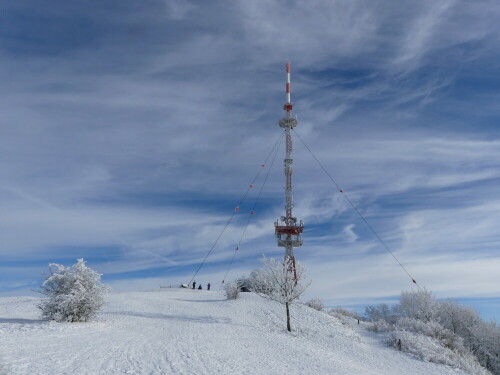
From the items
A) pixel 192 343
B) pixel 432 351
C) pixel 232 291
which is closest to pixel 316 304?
pixel 232 291

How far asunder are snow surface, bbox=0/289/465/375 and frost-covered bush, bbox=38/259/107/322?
123 cm

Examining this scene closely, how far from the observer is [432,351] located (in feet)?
104

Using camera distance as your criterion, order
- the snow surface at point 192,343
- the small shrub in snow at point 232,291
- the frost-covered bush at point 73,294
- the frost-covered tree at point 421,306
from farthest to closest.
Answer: the frost-covered tree at point 421,306 < the small shrub in snow at point 232,291 < the frost-covered bush at point 73,294 < the snow surface at point 192,343

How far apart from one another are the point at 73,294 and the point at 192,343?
10.1 m

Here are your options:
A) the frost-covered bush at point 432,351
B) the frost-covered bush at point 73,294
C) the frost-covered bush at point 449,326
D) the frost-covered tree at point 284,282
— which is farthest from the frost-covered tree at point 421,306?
the frost-covered bush at point 73,294

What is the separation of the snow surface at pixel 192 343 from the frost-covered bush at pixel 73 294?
4.04 ft

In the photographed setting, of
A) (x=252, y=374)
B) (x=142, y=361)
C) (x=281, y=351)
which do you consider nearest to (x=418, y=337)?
(x=281, y=351)

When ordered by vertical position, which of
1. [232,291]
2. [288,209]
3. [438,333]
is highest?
[288,209]

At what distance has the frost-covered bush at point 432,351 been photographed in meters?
30.2

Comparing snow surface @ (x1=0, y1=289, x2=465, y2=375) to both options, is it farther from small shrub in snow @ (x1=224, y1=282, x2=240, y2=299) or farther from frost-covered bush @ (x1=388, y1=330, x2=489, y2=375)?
frost-covered bush @ (x1=388, y1=330, x2=489, y2=375)

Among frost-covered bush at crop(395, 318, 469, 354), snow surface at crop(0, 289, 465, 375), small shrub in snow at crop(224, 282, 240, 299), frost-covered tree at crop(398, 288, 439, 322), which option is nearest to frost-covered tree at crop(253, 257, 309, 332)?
snow surface at crop(0, 289, 465, 375)

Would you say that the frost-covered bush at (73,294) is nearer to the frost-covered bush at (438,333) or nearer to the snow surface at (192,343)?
the snow surface at (192,343)

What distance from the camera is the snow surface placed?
15000 mm

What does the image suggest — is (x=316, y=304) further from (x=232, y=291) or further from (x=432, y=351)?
(x=432, y=351)
